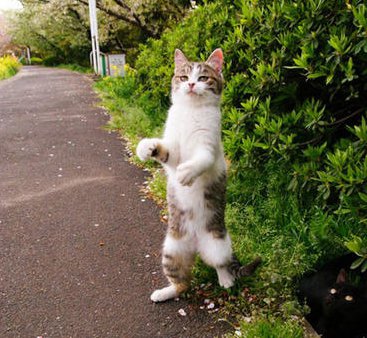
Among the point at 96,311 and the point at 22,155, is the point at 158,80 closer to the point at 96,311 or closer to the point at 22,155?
the point at 22,155

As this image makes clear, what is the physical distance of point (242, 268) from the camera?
321 cm

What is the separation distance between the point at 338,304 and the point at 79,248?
257cm

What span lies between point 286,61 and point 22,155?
212 inches

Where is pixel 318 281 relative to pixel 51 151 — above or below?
above

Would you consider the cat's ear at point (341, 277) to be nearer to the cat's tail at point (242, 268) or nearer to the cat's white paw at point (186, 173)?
the cat's tail at point (242, 268)

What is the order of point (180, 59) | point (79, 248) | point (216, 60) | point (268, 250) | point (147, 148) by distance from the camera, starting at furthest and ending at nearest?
1. point (79, 248)
2. point (268, 250)
3. point (180, 59)
4. point (216, 60)
5. point (147, 148)

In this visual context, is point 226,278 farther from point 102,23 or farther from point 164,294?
point 102,23

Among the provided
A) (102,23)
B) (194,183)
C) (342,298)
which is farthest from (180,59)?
(102,23)

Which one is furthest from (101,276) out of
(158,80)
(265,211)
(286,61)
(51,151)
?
(158,80)

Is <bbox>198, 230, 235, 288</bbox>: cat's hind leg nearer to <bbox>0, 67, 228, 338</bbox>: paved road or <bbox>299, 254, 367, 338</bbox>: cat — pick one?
<bbox>0, 67, 228, 338</bbox>: paved road

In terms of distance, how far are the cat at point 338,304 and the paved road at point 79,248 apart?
0.74 meters

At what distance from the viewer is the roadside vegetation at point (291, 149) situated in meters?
2.70

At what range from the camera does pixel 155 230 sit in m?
4.44

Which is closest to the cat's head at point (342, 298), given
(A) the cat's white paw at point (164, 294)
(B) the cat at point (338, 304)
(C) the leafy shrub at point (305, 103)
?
(B) the cat at point (338, 304)
